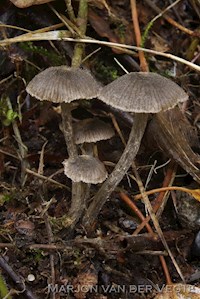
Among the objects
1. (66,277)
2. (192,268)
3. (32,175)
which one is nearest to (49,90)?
(32,175)

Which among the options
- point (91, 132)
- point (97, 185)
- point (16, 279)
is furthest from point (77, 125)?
point (16, 279)

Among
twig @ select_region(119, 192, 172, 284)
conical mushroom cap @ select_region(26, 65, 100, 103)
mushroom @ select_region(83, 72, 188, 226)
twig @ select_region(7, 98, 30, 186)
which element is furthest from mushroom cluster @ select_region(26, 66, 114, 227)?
twig @ select_region(7, 98, 30, 186)

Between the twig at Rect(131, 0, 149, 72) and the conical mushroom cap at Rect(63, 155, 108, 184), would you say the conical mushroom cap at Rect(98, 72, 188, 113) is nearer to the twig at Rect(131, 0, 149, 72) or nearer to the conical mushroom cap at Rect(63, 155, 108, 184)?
the conical mushroom cap at Rect(63, 155, 108, 184)

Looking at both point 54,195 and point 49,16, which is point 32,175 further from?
point 49,16

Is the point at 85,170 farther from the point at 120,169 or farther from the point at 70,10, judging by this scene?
the point at 70,10

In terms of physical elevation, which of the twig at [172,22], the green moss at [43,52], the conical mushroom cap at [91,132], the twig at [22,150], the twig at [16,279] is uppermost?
the twig at [172,22]

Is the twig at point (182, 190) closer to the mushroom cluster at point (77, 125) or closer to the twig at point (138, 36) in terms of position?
the mushroom cluster at point (77, 125)

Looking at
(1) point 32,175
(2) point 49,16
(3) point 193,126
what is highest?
(2) point 49,16

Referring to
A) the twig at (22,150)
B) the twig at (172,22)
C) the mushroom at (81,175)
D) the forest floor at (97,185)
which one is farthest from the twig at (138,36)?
the twig at (22,150)
